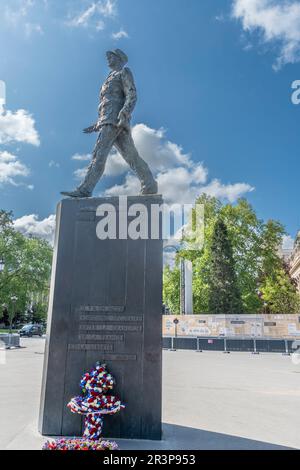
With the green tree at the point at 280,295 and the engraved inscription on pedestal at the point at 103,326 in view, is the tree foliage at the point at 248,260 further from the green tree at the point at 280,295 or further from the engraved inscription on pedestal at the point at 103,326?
the engraved inscription on pedestal at the point at 103,326

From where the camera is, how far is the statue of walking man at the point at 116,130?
245 inches

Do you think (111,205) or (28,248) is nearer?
(111,205)

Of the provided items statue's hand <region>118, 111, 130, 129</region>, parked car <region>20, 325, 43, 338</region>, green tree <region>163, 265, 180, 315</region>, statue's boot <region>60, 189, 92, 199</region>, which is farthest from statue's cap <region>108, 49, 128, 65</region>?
parked car <region>20, 325, 43, 338</region>

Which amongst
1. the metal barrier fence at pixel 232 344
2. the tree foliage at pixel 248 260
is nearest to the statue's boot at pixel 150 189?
the metal barrier fence at pixel 232 344

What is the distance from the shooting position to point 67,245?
5684 millimetres

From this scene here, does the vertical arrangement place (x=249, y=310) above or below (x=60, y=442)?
above

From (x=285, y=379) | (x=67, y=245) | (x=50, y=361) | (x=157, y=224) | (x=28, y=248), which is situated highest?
(x=28, y=248)

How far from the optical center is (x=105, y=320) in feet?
17.3

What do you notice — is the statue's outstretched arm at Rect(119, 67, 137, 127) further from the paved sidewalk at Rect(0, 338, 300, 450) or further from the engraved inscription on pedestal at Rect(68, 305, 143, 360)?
the paved sidewalk at Rect(0, 338, 300, 450)

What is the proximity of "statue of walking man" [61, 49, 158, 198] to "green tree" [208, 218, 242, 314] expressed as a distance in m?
30.2

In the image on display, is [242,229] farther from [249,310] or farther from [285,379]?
[285,379]

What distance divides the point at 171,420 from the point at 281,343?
1936 centimetres

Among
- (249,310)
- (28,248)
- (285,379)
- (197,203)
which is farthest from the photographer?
(28,248)

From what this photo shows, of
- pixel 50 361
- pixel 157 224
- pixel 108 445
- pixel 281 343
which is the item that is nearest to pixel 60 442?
pixel 108 445
